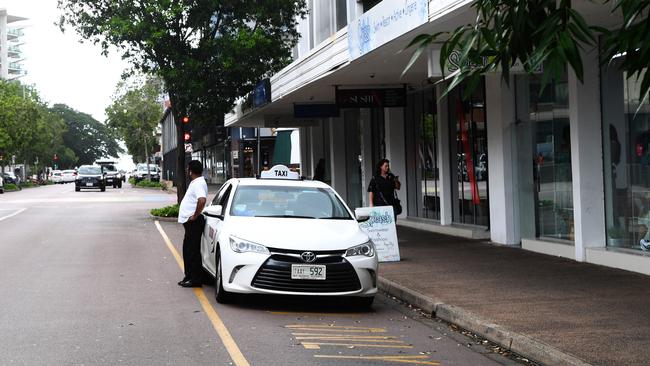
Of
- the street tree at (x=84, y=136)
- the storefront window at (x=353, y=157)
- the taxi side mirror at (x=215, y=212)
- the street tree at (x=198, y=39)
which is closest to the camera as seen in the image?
the taxi side mirror at (x=215, y=212)

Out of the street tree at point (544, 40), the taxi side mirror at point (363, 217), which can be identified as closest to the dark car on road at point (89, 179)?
the taxi side mirror at point (363, 217)

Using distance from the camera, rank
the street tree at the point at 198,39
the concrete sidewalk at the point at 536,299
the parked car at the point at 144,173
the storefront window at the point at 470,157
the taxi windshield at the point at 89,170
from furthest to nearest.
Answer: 1. the parked car at the point at 144,173
2. the taxi windshield at the point at 89,170
3. the street tree at the point at 198,39
4. the storefront window at the point at 470,157
5. the concrete sidewalk at the point at 536,299

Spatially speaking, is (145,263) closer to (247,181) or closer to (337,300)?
(247,181)

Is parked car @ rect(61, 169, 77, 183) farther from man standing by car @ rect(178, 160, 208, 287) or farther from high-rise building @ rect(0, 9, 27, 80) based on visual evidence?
man standing by car @ rect(178, 160, 208, 287)

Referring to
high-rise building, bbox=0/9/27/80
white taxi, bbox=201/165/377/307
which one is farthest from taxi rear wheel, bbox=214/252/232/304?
high-rise building, bbox=0/9/27/80

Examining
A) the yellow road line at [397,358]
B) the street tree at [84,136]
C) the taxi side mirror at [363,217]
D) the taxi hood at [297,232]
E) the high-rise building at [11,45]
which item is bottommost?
the yellow road line at [397,358]

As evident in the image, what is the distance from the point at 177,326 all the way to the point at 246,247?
140cm

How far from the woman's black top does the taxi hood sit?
4.49m

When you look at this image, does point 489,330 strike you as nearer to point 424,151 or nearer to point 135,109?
point 424,151

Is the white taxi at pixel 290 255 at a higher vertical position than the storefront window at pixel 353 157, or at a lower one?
lower

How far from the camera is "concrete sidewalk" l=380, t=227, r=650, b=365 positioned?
7.27 metres

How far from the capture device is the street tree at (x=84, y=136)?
516ft

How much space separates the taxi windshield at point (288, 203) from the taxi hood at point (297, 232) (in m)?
0.31

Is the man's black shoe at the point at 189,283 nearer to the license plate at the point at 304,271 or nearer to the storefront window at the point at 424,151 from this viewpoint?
the license plate at the point at 304,271
